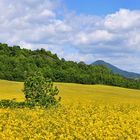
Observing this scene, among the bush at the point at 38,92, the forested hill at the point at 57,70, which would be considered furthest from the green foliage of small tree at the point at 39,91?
the forested hill at the point at 57,70

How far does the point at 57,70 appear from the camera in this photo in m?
96.2

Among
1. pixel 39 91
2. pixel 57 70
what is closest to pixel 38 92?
pixel 39 91

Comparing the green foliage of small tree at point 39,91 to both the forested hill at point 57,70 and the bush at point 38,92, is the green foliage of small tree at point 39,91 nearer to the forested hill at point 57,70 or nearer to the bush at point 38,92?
the bush at point 38,92

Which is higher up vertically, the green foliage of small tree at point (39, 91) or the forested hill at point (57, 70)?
the forested hill at point (57, 70)

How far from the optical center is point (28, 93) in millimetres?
36000

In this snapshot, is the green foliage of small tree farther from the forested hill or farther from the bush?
the forested hill

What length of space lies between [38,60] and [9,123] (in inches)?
3407

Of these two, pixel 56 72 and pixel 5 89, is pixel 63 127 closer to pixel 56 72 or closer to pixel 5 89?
pixel 5 89

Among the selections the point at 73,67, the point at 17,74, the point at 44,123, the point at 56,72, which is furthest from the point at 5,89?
the point at 44,123

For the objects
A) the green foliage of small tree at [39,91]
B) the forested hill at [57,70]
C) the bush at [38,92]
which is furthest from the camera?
the forested hill at [57,70]

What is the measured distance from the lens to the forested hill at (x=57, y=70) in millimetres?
88938

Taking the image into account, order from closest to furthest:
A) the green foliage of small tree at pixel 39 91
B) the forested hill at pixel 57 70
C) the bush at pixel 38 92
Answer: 1. the bush at pixel 38 92
2. the green foliage of small tree at pixel 39 91
3. the forested hill at pixel 57 70

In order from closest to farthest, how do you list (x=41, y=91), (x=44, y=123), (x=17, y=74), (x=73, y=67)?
1. (x=44, y=123)
2. (x=41, y=91)
3. (x=17, y=74)
4. (x=73, y=67)

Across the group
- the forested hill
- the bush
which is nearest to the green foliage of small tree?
the bush
